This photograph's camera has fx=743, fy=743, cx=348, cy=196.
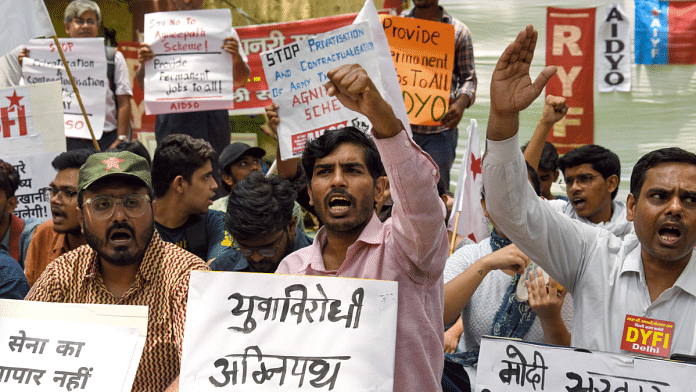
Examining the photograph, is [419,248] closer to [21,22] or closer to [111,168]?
[111,168]

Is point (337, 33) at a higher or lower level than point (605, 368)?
higher

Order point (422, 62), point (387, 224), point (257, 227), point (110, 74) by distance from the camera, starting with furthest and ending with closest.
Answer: point (110, 74)
point (422, 62)
point (257, 227)
point (387, 224)

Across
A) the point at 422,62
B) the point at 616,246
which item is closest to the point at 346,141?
the point at 616,246

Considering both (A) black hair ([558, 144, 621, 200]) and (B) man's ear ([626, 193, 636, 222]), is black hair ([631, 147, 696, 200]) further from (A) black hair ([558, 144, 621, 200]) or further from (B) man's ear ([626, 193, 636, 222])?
(A) black hair ([558, 144, 621, 200])

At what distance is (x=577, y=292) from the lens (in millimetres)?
2811

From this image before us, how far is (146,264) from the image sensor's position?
2.98m

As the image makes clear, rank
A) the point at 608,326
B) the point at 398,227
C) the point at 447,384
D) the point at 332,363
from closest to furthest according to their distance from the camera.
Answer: the point at 332,363 < the point at 398,227 < the point at 608,326 < the point at 447,384

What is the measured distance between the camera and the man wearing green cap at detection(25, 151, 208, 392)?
294 centimetres

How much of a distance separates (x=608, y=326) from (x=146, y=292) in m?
1.77

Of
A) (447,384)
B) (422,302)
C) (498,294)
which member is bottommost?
(447,384)

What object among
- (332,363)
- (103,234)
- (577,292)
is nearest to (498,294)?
(577,292)

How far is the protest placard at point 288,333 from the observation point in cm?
231

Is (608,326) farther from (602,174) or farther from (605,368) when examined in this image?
(602,174)

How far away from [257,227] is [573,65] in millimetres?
5679
